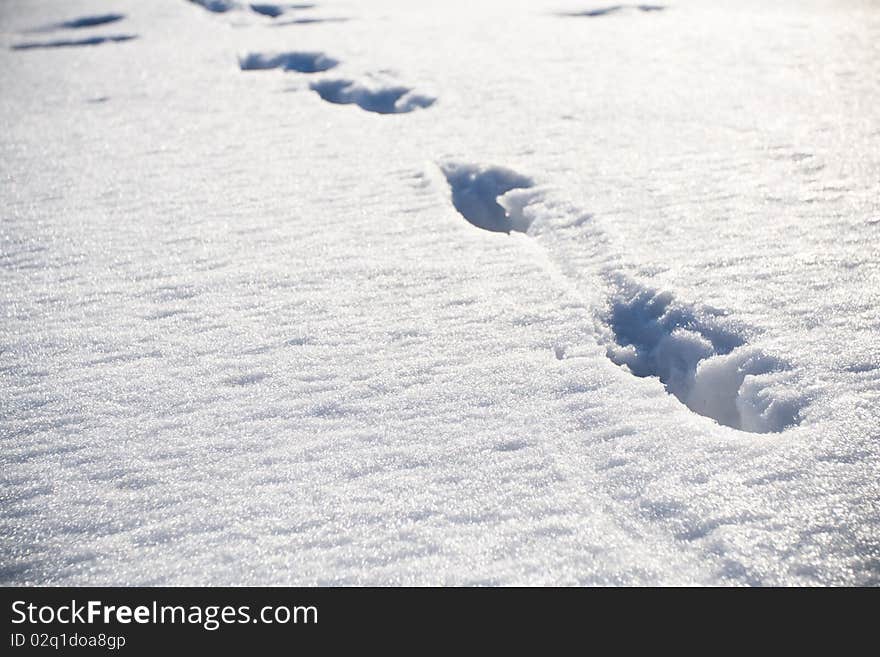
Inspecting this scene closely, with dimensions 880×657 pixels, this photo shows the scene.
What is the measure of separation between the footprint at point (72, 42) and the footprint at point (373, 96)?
2.72 metres

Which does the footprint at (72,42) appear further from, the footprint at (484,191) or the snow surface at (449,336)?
the footprint at (484,191)

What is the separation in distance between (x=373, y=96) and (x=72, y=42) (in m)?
3.53

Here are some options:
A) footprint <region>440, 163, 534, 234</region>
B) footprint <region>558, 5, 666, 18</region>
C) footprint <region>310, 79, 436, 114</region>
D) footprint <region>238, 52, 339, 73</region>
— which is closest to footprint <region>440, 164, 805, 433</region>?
footprint <region>440, 163, 534, 234</region>

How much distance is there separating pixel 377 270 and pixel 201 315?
641mm

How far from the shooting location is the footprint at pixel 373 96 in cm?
405

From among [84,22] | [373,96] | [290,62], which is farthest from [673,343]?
[84,22]

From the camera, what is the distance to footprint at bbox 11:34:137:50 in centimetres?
570

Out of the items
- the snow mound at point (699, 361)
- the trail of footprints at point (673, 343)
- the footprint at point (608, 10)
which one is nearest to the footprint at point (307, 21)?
the footprint at point (608, 10)

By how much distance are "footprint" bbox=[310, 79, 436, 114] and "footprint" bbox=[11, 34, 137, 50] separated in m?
2.72

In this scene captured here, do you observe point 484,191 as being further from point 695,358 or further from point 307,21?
point 307,21

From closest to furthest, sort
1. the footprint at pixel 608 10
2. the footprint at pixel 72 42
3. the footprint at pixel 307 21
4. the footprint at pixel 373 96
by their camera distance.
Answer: the footprint at pixel 373 96 → the footprint at pixel 72 42 → the footprint at pixel 307 21 → the footprint at pixel 608 10

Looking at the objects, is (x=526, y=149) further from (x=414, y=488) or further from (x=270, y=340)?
(x=414, y=488)
